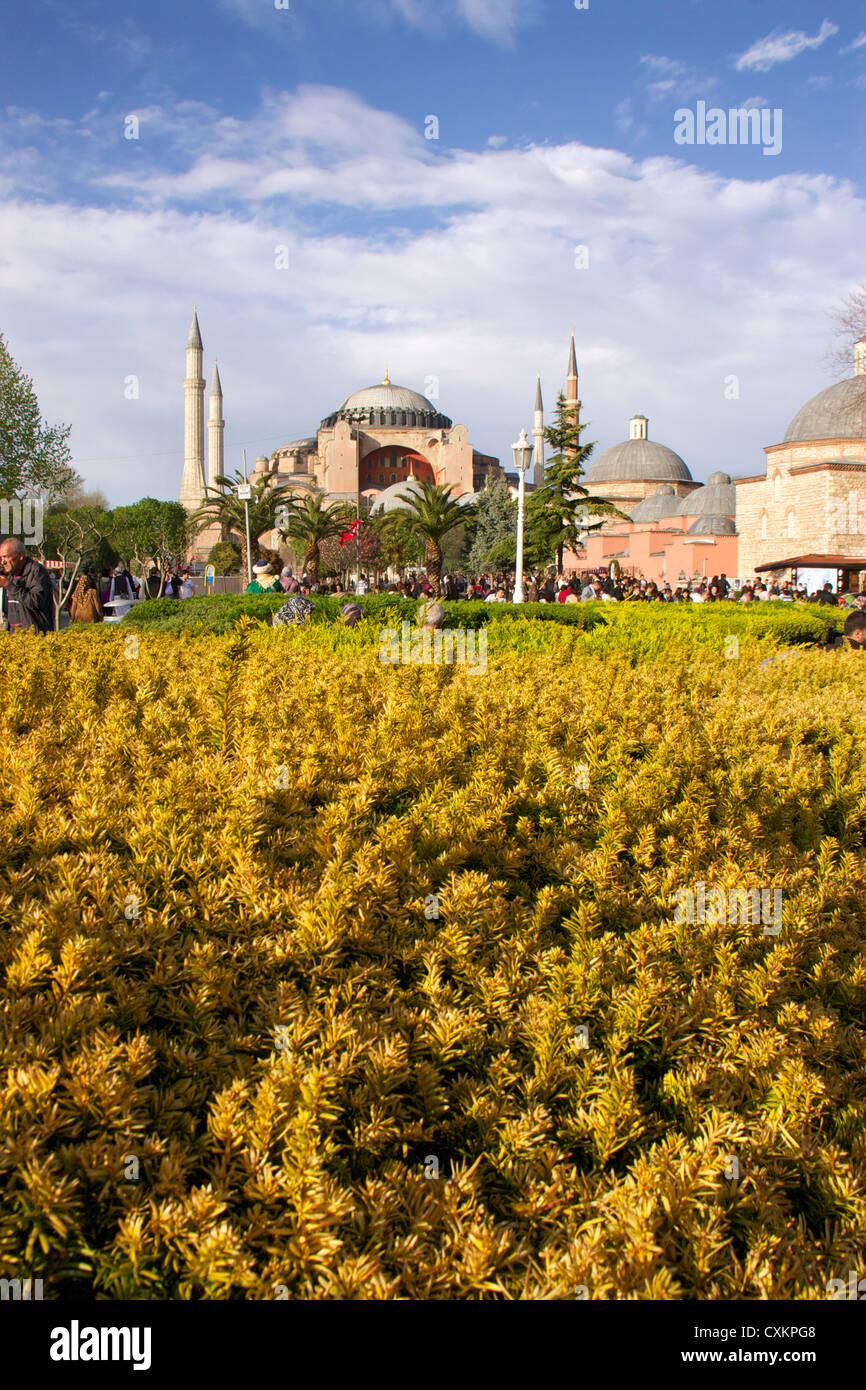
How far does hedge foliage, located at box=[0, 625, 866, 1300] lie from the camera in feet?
5.09

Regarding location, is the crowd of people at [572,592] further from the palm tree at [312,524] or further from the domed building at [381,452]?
the domed building at [381,452]

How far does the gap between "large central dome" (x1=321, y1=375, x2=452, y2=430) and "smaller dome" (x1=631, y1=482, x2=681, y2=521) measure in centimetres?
2290

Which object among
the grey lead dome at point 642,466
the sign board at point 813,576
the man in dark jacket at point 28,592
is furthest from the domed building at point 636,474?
the man in dark jacket at point 28,592

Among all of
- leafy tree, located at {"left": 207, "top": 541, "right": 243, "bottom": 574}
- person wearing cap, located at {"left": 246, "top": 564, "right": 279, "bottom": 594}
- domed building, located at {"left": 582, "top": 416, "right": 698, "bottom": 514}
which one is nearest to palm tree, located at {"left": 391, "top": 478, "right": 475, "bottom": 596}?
Answer: person wearing cap, located at {"left": 246, "top": 564, "right": 279, "bottom": 594}

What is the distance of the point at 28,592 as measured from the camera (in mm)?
8117

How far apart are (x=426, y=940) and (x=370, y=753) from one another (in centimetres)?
123

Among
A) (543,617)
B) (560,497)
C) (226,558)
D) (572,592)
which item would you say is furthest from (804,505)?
(543,617)

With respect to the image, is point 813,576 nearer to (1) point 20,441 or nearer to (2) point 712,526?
(2) point 712,526

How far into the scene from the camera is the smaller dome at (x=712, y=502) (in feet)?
193

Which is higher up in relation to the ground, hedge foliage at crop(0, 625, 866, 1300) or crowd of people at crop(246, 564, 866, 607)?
crowd of people at crop(246, 564, 866, 607)

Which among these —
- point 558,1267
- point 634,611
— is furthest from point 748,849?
point 634,611

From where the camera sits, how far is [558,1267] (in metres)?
1.54

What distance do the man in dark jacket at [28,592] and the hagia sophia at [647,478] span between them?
17752 mm

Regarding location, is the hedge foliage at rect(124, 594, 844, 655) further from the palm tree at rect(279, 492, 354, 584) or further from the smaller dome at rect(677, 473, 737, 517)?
the smaller dome at rect(677, 473, 737, 517)
